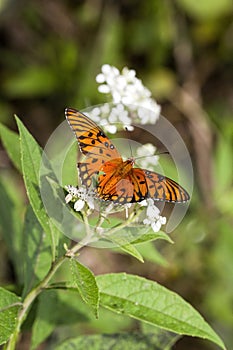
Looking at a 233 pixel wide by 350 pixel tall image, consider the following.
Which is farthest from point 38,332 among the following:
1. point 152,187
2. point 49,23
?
point 49,23

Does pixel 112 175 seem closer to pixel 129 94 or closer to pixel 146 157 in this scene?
pixel 146 157

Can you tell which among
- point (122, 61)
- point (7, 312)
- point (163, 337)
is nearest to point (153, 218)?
point (7, 312)

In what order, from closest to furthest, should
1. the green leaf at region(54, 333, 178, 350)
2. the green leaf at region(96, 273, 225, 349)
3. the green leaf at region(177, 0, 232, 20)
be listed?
1. the green leaf at region(96, 273, 225, 349)
2. the green leaf at region(54, 333, 178, 350)
3. the green leaf at region(177, 0, 232, 20)

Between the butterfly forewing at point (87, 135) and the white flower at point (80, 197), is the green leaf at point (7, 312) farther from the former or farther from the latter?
the butterfly forewing at point (87, 135)

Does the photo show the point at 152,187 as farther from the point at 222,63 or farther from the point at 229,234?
the point at 222,63

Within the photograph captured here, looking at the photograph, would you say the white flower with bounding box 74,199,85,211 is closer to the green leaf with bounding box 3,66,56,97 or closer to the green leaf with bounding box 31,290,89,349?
the green leaf with bounding box 31,290,89,349

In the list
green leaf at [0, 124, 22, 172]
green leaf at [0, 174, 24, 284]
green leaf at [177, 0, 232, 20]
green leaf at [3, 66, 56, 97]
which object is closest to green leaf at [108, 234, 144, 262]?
green leaf at [0, 124, 22, 172]
